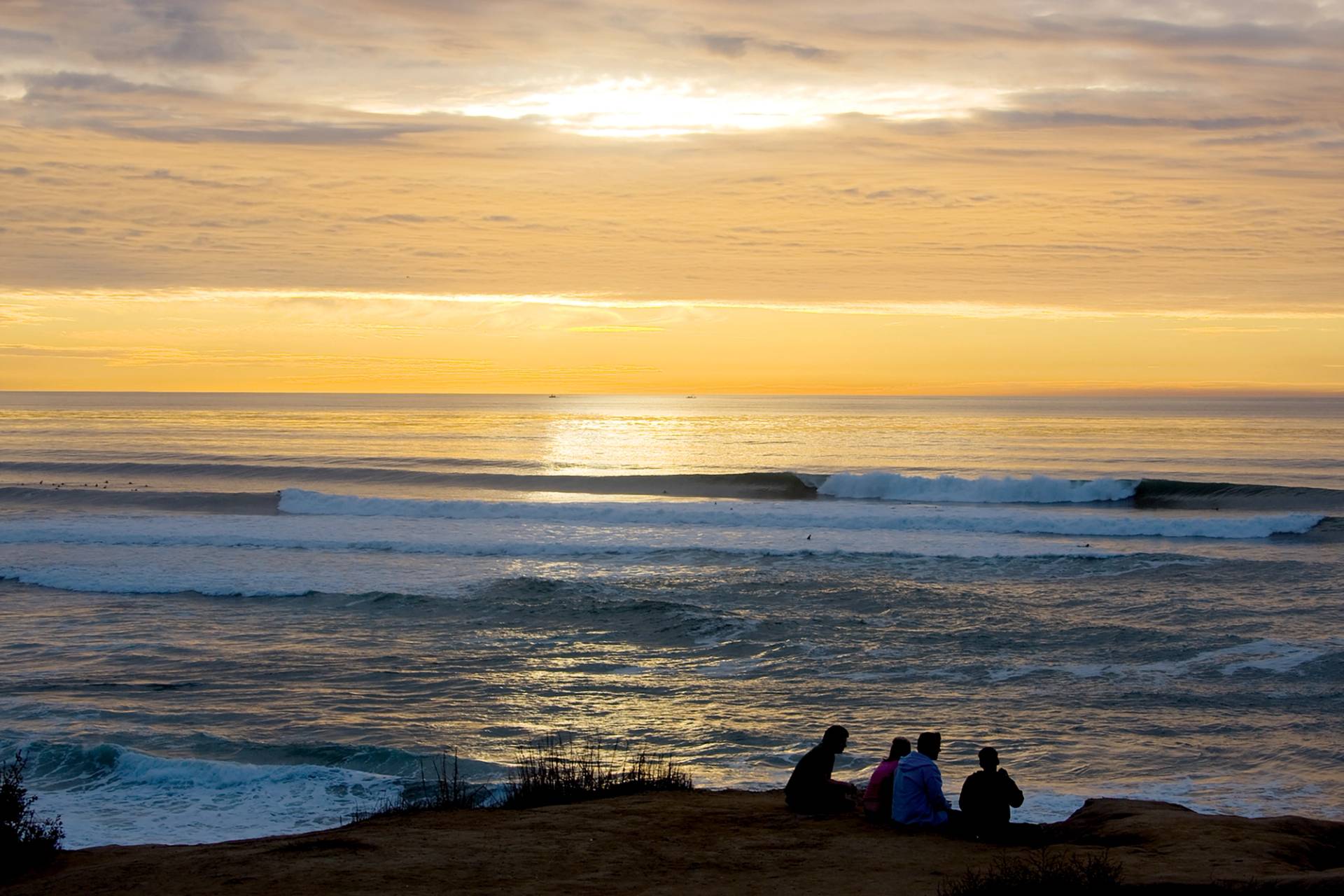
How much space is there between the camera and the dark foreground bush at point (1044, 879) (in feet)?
21.0

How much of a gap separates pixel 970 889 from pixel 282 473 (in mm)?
46657

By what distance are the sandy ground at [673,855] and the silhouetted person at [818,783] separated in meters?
0.16

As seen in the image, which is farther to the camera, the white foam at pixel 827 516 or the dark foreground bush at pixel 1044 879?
the white foam at pixel 827 516

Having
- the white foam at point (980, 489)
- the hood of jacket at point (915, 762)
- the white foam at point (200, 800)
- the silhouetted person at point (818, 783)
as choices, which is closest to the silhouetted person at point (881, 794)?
the hood of jacket at point (915, 762)

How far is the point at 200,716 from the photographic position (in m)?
12.8

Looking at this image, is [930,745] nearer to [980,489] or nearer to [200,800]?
[200,800]

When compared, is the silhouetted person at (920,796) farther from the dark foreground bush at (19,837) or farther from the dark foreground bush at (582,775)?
the dark foreground bush at (19,837)

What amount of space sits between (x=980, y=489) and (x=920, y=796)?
1385 inches

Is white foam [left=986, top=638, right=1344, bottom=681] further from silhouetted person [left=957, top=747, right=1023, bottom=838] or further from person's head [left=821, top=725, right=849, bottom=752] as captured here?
silhouetted person [left=957, top=747, right=1023, bottom=838]

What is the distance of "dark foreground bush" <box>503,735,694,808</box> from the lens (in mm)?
9773

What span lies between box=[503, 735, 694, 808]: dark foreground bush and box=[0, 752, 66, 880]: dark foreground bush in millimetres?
3655

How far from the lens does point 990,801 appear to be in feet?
27.7

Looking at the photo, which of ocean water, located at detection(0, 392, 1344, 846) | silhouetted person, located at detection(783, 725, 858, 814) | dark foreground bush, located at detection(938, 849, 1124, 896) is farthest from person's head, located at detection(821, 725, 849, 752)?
dark foreground bush, located at detection(938, 849, 1124, 896)

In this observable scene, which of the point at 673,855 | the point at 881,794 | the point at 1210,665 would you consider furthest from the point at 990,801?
the point at 1210,665
